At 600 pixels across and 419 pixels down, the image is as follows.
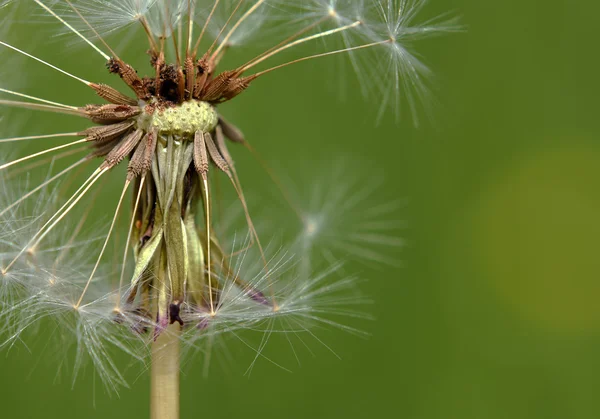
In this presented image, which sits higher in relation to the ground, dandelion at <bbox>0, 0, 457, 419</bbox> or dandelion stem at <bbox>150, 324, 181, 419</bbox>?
dandelion at <bbox>0, 0, 457, 419</bbox>

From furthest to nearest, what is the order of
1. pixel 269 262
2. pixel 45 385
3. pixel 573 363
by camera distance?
pixel 573 363 < pixel 45 385 < pixel 269 262

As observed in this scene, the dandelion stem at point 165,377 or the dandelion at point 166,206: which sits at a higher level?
the dandelion at point 166,206

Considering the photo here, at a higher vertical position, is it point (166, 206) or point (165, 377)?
point (166, 206)

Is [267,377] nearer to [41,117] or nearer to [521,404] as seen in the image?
[521,404]

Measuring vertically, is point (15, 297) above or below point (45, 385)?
below

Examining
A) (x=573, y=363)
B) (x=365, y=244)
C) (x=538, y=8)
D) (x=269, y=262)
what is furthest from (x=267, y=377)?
(x=538, y=8)
